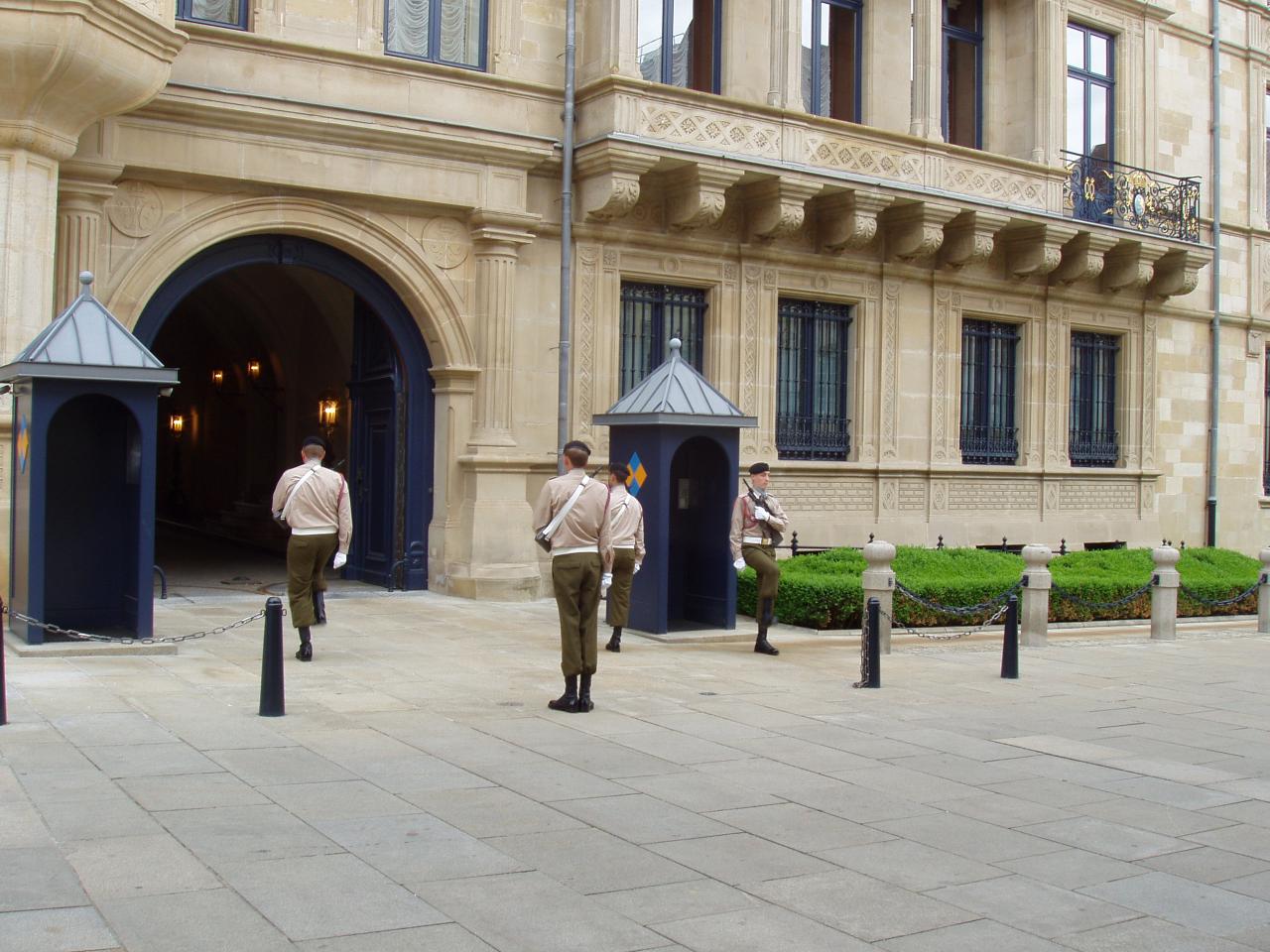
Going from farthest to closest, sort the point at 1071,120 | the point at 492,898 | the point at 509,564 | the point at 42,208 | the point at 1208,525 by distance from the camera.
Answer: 1. the point at 1208,525
2. the point at 1071,120
3. the point at 509,564
4. the point at 42,208
5. the point at 492,898

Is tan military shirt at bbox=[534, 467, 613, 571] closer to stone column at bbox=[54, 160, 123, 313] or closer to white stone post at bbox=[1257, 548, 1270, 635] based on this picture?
stone column at bbox=[54, 160, 123, 313]

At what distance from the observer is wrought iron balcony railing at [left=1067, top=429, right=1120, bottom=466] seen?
23016mm

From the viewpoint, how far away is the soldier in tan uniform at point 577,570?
9.58 metres

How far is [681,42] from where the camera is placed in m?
18.8

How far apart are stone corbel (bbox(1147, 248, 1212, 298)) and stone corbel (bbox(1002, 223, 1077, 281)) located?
2.70 meters

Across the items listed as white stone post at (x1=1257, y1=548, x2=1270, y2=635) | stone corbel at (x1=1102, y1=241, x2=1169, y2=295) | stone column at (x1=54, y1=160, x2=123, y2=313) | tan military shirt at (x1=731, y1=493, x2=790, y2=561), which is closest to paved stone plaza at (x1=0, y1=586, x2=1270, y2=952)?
tan military shirt at (x1=731, y1=493, x2=790, y2=561)

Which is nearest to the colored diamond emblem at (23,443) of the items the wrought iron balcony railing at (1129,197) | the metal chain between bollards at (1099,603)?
the metal chain between bollards at (1099,603)

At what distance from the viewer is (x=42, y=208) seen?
1312 centimetres

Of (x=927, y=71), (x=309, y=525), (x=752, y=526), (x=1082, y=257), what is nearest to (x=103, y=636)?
(x=309, y=525)

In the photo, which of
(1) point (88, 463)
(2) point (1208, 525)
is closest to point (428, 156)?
(1) point (88, 463)

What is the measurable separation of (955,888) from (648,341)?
1313 centimetres

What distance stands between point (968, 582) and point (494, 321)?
6.36 metres

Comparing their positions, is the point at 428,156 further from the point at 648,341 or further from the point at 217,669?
the point at 217,669

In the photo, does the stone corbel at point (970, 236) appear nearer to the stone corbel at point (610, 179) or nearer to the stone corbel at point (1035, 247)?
the stone corbel at point (1035, 247)
